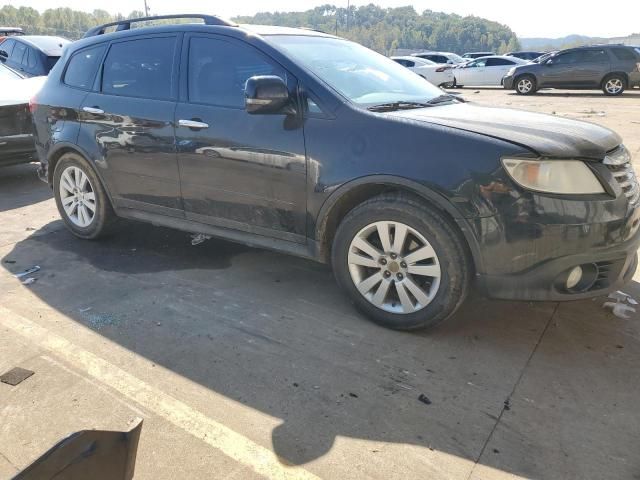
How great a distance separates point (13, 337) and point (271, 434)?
185 centimetres

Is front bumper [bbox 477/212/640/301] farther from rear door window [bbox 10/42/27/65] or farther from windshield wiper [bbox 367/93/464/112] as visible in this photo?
rear door window [bbox 10/42/27/65]

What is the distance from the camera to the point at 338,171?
10.6 ft

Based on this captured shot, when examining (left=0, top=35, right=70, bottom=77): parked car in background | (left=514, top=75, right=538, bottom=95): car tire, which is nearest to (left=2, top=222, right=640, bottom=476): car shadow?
(left=0, top=35, right=70, bottom=77): parked car in background

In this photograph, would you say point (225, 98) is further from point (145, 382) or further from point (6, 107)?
point (6, 107)

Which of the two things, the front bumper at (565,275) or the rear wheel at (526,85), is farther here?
the rear wheel at (526,85)

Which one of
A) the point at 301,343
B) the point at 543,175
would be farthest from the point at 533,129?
the point at 301,343

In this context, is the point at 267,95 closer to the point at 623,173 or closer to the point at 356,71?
the point at 356,71

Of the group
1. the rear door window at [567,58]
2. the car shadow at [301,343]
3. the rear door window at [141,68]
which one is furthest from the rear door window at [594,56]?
the rear door window at [141,68]

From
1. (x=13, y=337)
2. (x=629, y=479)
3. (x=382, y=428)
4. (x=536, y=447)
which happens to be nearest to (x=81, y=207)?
(x=13, y=337)

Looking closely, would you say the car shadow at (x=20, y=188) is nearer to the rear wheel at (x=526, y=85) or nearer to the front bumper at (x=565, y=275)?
the front bumper at (x=565, y=275)

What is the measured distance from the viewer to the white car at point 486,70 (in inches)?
949

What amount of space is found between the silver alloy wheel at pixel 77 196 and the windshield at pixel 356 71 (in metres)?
2.22

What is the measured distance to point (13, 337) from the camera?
3.28 m

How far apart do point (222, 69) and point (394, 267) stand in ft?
6.00
